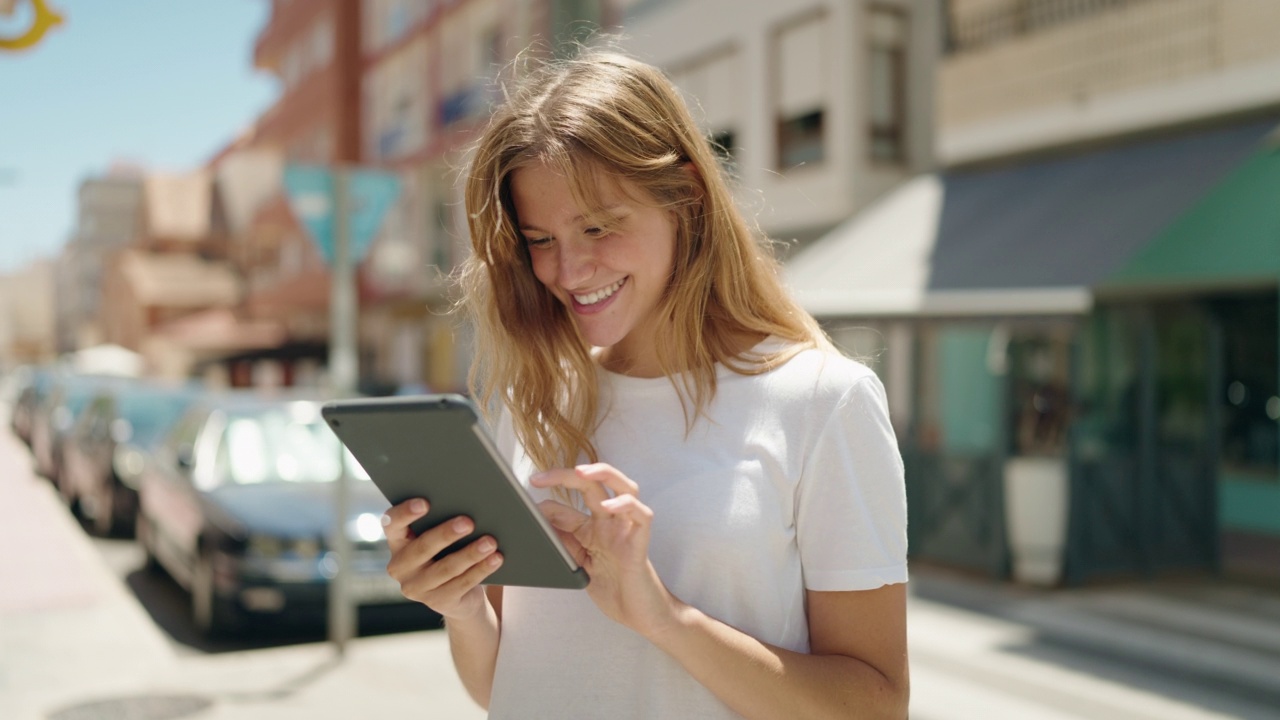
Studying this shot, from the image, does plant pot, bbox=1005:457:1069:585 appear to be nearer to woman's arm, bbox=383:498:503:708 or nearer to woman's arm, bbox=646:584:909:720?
woman's arm, bbox=646:584:909:720

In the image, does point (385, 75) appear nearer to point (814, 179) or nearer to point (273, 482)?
point (814, 179)

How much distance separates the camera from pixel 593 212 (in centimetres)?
179

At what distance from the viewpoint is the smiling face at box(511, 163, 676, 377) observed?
1.80 metres

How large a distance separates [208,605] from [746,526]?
677 cm

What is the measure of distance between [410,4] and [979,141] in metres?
20.9

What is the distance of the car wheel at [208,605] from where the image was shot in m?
7.57

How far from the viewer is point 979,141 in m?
12.1

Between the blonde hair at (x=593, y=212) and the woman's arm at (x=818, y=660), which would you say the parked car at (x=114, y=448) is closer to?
the blonde hair at (x=593, y=212)

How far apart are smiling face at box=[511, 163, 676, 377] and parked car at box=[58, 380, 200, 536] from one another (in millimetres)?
10714

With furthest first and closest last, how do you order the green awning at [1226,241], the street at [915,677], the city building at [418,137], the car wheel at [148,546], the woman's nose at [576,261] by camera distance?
the city building at [418,137]
the car wheel at [148,546]
the green awning at [1226,241]
the street at [915,677]
the woman's nose at [576,261]

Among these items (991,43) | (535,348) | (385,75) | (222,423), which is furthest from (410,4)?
(535,348)

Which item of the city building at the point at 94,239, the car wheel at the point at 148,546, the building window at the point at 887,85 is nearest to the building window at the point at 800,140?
the building window at the point at 887,85

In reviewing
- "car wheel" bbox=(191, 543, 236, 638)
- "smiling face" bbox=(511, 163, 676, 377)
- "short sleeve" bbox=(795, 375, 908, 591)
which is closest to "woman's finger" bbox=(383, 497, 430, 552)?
"smiling face" bbox=(511, 163, 676, 377)

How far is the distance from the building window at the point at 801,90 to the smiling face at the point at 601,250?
42.2ft
